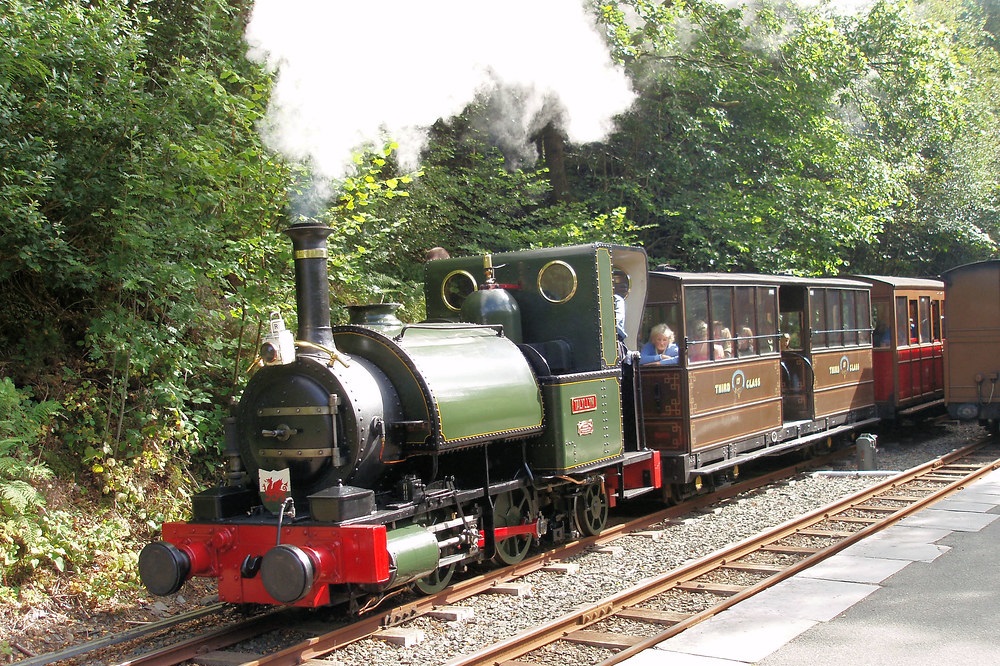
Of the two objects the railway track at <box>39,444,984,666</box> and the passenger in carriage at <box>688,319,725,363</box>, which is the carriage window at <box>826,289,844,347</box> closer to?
the railway track at <box>39,444,984,666</box>

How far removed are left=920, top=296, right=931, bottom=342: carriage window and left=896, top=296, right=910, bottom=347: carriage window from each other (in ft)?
2.89

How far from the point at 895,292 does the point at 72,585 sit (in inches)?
480

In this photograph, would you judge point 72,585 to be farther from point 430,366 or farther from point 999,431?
point 999,431

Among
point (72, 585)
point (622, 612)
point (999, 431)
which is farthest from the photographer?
point (999, 431)

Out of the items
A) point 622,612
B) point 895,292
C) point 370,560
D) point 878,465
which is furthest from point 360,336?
point 895,292

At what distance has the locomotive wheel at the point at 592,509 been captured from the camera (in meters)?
7.55

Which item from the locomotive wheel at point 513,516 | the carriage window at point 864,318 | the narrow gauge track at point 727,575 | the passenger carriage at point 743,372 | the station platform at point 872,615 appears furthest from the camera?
the carriage window at point 864,318

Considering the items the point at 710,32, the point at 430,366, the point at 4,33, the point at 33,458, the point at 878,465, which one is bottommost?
the point at 878,465

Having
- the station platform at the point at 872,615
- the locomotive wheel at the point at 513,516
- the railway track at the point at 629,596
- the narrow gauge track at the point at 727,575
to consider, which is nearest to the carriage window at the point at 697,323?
the railway track at the point at 629,596

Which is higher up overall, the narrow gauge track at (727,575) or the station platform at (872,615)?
the station platform at (872,615)

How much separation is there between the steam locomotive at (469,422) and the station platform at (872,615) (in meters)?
1.76

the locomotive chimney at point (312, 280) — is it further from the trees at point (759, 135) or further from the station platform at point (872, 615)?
the trees at point (759, 135)

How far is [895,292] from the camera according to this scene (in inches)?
539

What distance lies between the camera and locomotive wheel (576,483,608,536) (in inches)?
297
